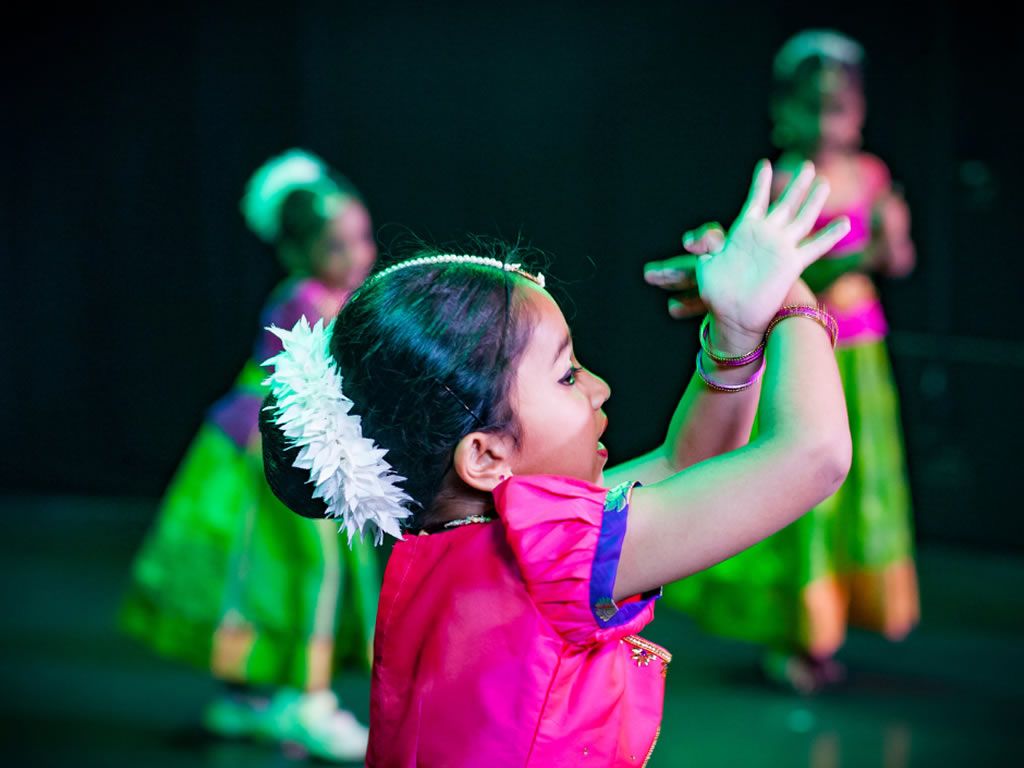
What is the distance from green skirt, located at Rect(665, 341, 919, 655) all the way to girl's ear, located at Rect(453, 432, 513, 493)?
2.27 m

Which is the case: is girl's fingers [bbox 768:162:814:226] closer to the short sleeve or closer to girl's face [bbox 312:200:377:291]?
the short sleeve

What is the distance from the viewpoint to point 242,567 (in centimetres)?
313

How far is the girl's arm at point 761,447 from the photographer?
3.71 feet

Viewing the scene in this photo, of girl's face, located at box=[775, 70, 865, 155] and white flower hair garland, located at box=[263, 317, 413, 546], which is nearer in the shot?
white flower hair garland, located at box=[263, 317, 413, 546]

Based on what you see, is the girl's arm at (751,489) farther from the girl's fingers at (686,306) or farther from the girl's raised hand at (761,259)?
the girl's fingers at (686,306)

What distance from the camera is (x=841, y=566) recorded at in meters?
3.47

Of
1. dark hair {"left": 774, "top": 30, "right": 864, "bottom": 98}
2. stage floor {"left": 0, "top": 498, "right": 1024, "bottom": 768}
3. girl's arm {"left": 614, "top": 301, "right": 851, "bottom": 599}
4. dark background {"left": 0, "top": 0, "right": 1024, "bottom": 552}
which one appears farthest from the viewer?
dark background {"left": 0, "top": 0, "right": 1024, "bottom": 552}

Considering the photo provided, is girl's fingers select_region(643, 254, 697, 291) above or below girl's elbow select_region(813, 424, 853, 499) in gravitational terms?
above

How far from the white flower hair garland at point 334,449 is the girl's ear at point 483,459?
0.06 m

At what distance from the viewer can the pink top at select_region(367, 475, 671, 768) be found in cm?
113

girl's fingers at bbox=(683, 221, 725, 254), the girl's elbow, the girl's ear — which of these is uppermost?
girl's fingers at bbox=(683, 221, 725, 254)

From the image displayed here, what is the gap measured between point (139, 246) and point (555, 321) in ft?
15.2

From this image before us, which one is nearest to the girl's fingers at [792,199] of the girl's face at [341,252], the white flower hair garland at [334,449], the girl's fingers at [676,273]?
the girl's fingers at [676,273]

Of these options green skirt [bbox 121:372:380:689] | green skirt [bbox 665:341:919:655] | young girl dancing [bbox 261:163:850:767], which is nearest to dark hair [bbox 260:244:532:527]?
young girl dancing [bbox 261:163:850:767]
